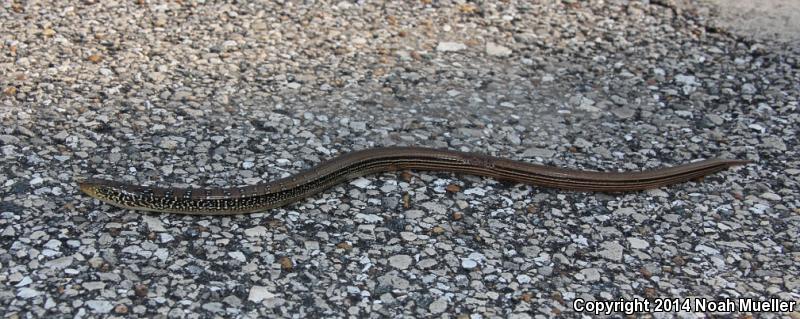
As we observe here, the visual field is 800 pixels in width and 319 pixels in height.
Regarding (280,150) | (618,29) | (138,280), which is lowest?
(138,280)

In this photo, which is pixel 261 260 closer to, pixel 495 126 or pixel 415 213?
pixel 415 213

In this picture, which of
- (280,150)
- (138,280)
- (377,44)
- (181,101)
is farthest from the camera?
(377,44)

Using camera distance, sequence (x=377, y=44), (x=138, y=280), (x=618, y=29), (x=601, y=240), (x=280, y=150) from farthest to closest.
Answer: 1. (x=618, y=29)
2. (x=377, y=44)
3. (x=280, y=150)
4. (x=601, y=240)
5. (x=138, y=280)

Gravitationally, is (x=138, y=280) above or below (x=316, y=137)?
below

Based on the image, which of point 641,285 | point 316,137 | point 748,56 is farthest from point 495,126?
point 748,56

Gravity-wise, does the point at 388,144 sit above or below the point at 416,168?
above

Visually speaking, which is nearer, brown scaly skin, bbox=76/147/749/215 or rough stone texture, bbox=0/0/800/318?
rough stone texture, bbox=0/0/800/318

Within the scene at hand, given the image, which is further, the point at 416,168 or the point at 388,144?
the point at 388,144

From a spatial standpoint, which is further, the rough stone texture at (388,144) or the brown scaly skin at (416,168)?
the brown scaly skin at (416,168)
